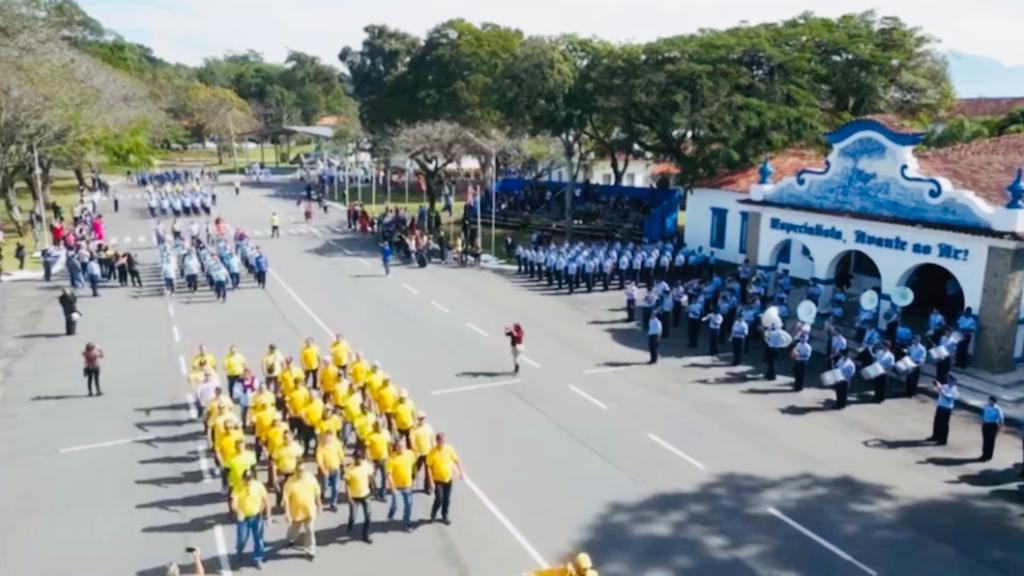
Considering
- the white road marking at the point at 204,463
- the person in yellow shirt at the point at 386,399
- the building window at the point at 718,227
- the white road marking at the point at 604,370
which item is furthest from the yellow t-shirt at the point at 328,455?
the building window at the point at 718,227

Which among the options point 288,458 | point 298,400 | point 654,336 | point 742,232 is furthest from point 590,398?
point 742,232

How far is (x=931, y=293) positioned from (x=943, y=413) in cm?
1171

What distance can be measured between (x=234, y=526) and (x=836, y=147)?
1870 cm

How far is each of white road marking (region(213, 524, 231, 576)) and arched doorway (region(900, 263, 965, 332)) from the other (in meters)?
19.8

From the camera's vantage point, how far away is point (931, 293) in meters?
25.8

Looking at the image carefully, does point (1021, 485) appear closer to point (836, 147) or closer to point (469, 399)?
point (469, 399)

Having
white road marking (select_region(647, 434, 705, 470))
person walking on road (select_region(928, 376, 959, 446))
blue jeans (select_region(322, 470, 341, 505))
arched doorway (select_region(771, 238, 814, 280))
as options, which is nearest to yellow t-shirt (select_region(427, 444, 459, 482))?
blue jeans (select_region(322, 470, 341, 505))

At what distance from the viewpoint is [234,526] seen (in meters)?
12.0

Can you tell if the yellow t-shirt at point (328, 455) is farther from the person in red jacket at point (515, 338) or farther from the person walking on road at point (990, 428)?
the person walking on road at point (990, 428)

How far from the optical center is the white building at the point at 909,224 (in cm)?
1939

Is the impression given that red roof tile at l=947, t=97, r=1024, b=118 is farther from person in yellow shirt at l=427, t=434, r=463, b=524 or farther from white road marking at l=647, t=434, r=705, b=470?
person in yellow shirt at l=427, t=434, r=463, b=524

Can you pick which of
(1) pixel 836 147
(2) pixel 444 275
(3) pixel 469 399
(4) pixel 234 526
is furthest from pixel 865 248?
(4) pixel 234 526

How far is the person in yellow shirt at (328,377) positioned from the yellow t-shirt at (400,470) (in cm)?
331

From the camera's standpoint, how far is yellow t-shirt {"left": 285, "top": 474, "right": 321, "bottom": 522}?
35.4 ft
